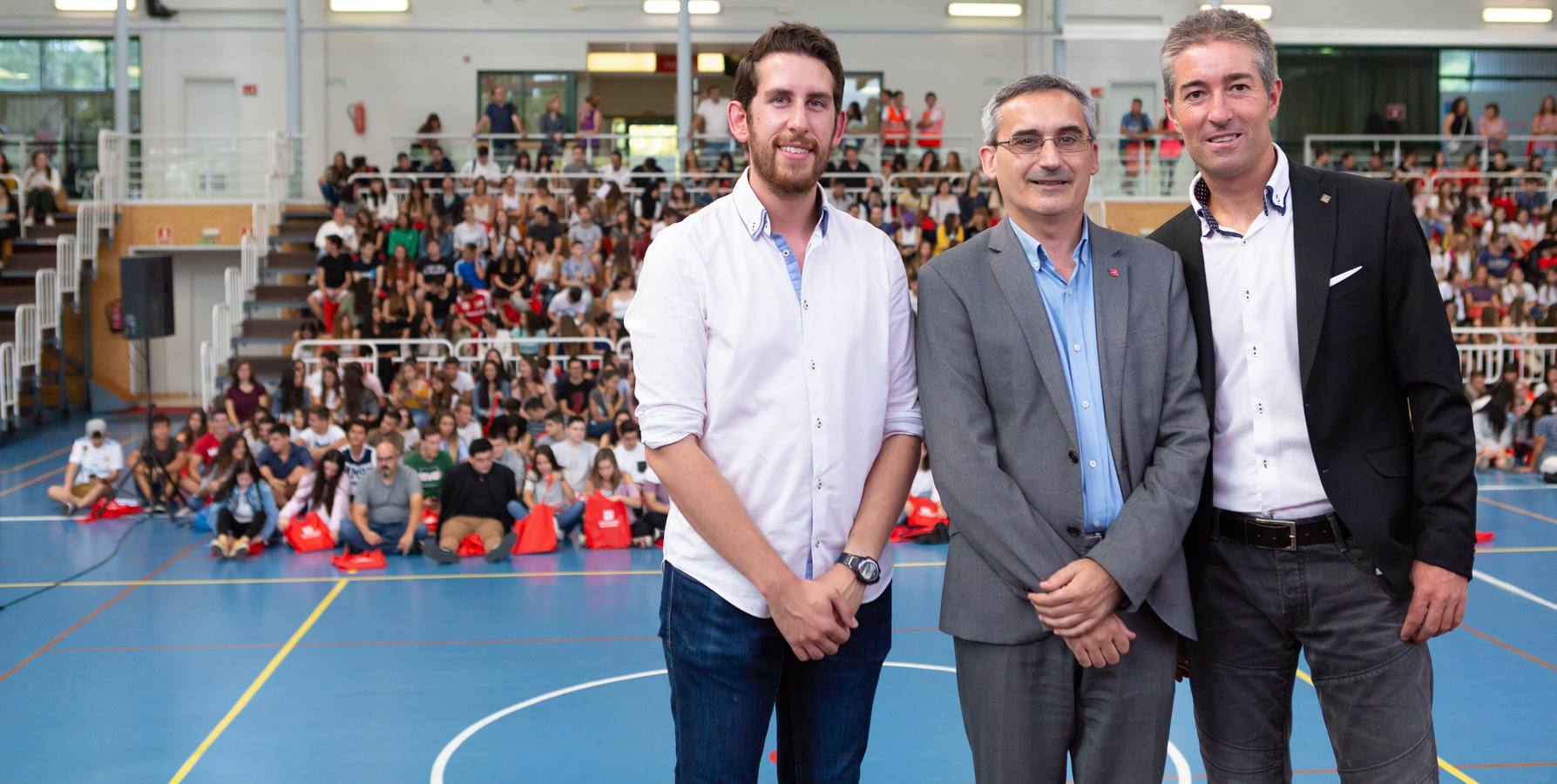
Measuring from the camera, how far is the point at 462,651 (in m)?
8.08

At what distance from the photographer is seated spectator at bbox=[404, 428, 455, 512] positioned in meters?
11.7

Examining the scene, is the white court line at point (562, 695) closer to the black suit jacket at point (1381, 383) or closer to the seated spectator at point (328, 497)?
the black suit jacket at point (1381, 383)

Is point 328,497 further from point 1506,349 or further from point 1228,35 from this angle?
point 1506,349

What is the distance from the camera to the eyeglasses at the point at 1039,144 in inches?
117

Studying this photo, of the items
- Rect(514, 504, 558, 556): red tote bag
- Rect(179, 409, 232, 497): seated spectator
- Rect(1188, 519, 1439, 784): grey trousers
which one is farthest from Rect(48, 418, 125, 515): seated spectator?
Rect(1188, 519, 1439, 784): grey trousers

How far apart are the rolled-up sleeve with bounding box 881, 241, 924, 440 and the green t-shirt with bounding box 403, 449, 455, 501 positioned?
9.13 m

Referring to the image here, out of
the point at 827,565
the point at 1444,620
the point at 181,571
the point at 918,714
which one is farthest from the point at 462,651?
the point at 1444,620

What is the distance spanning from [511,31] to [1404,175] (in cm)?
1463

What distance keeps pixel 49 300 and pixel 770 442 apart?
19075 mm

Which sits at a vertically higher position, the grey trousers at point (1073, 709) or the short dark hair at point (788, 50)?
the short dark hair at point (788, 50)

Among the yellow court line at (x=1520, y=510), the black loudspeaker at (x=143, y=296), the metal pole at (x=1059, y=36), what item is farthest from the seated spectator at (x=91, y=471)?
the metal pole at (x=1059, y=36)

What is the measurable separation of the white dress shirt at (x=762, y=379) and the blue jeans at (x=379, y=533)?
858cm

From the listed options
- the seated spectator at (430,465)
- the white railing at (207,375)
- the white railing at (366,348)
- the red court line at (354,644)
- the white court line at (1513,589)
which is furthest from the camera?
the white railing at (207,375)

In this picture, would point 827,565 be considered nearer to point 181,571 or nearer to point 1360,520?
point 1360,520
